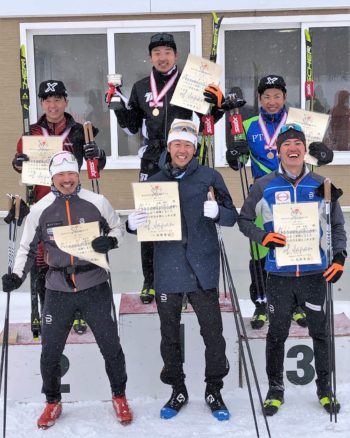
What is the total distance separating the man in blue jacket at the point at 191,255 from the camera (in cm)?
369

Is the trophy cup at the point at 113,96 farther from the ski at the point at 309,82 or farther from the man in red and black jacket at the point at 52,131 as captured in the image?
the ski at the point at 309,82

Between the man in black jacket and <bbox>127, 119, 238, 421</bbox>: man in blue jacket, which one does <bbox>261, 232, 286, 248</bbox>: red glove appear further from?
the man in black jacket

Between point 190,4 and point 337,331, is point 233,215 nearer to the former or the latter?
point 337,331

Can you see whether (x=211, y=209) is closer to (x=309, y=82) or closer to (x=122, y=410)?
(x=122, y=410)

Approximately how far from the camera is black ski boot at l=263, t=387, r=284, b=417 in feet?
12.9

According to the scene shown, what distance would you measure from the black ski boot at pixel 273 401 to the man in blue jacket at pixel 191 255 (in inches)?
16.9

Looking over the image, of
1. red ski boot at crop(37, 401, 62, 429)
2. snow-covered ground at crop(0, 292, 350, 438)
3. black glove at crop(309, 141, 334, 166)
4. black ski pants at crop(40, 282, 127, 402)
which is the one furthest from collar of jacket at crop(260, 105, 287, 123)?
red ski boot at crop(37, 401, 62, 429)

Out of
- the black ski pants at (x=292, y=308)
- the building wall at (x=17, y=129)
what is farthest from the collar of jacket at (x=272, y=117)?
the building wall at (x=17, y=129)

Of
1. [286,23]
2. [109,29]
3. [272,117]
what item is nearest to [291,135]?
[272,117]

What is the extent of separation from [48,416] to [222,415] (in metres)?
1.23

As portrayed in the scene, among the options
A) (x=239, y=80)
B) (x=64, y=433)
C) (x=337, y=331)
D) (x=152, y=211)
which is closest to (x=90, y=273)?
(x=152, y=211)

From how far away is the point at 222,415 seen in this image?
153 inches

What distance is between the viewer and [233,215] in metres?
3.63

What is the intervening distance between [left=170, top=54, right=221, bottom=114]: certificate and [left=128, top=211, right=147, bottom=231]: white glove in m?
0.94
